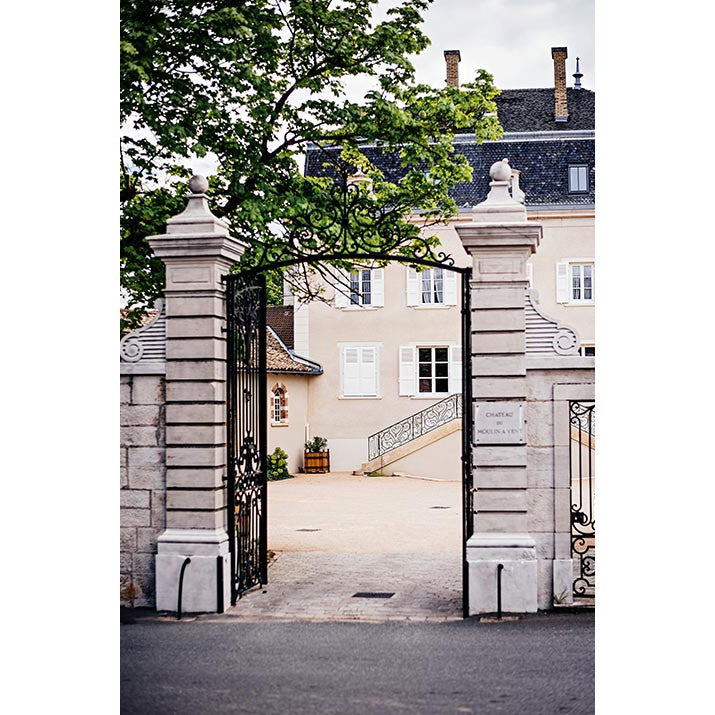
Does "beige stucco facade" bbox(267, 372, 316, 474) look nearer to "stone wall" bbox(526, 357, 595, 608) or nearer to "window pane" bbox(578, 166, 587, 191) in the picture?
"window pane" bbox(578, 166, 587, 191)

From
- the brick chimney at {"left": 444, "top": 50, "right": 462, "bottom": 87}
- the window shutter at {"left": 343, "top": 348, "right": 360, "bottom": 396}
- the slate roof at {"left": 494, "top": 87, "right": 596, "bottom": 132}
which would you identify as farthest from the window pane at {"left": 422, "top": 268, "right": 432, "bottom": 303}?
the brick chimney at {"left": 444, "top": 50, "right": 462, "bottom": 87}

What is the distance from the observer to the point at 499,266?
7.19 m

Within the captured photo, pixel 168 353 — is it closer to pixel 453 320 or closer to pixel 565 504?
pixel 565 504

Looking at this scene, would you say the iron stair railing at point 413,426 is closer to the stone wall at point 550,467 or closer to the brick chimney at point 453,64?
the brick chimney at point 453,64

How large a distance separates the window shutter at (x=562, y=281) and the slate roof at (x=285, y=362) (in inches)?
201

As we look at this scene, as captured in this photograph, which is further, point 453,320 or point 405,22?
point 453,320

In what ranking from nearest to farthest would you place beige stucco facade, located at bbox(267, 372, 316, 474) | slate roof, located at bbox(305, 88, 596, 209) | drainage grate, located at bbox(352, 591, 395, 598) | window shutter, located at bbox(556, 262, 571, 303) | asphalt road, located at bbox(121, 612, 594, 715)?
asphalt road, located at bbox(121, 612, 594, 715) < drainage grate, located at bbox(352, 591, 395, 598) < beige stucco facade, located at bbox(267, 372, 316, 474) < window shutter, located at bbox(556, 262, 571, 303) < slate roof, located at bbox(305, 88, 596, 209)

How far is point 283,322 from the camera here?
25984mm

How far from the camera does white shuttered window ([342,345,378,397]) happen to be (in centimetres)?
2219

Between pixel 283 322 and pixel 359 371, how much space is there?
4.29m

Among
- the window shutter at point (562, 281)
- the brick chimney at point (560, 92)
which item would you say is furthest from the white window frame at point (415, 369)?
the brick chimney at point (560, 92)

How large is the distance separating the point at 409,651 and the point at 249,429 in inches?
91.1

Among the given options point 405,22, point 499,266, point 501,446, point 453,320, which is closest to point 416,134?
point 405,22

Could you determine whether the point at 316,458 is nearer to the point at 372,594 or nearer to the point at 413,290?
the point at 413,290
